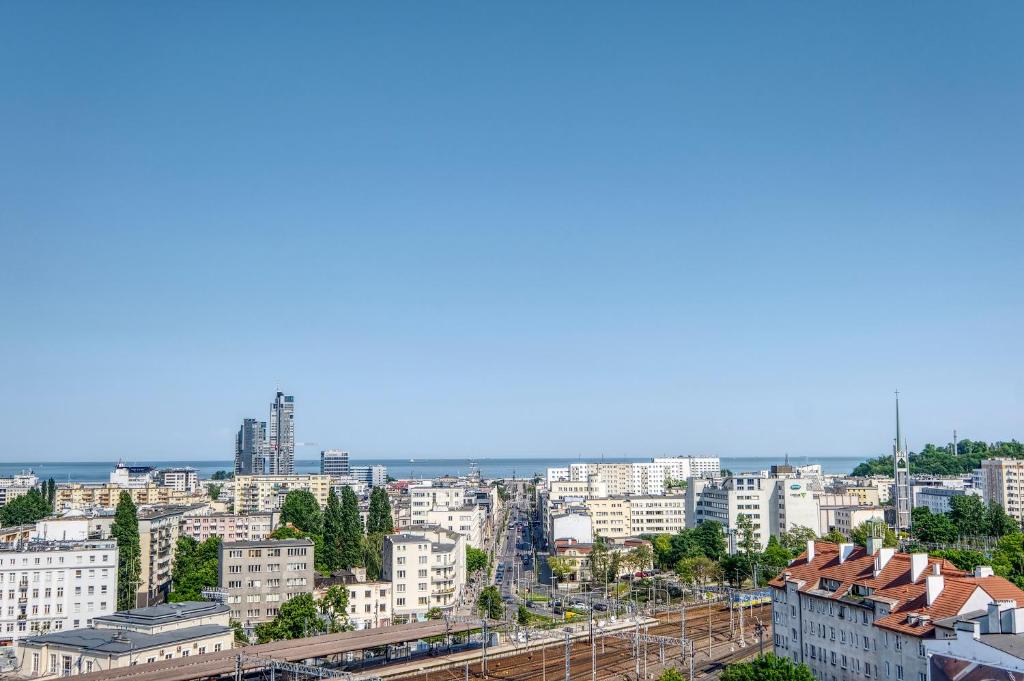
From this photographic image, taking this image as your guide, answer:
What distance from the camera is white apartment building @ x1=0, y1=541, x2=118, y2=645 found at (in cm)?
7219

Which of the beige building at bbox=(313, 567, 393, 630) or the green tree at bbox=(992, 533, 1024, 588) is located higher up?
the green tree at bbox=(992, 533, 1024, 588)

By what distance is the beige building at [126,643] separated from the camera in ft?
172

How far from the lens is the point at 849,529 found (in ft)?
410

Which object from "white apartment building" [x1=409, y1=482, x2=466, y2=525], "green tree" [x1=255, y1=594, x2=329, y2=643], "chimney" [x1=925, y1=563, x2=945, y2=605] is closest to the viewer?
"chimney" [x1=925, y1=563, x2=945, y2=605]

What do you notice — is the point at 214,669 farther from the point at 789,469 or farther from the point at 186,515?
the point at 789,469

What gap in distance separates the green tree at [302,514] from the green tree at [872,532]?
69.0 m

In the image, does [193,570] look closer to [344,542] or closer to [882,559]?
[344,542]

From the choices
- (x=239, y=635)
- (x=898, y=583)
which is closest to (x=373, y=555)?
(x=239, y=635)

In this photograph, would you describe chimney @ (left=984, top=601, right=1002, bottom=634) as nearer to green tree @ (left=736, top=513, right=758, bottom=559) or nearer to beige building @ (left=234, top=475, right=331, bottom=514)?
green tree @ (left=736, top=513, right=758, bottom=559)

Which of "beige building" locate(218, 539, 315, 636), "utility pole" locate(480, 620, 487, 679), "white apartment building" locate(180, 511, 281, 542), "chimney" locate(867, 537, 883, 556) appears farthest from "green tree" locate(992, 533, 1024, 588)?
"white apartment building" locate(180, 511, 281, 542)

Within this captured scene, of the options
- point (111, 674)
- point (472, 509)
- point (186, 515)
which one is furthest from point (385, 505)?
point (111, 674)

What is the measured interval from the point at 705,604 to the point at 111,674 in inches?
2343

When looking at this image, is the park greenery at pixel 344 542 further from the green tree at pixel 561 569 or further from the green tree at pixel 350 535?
the green tree at pixel 561 569

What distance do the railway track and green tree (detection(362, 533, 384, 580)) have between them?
90.5ft
